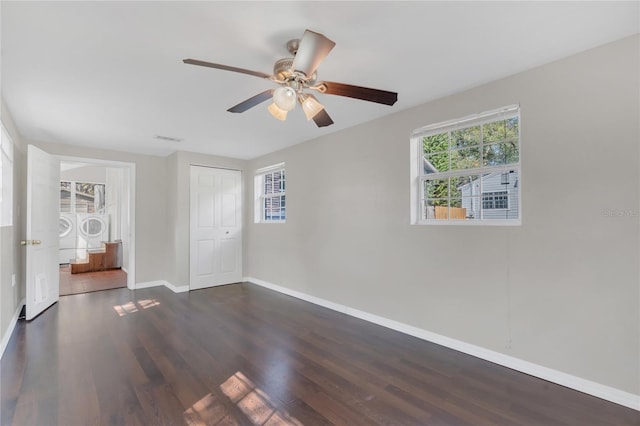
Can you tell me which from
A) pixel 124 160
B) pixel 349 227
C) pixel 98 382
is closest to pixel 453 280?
pixel 349 227

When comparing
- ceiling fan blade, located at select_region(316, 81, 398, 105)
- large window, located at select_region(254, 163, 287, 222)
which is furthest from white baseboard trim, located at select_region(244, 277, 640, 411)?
ceiling fan blade, located at select_region(316, 81, 398, 105)

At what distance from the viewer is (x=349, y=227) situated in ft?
12.1

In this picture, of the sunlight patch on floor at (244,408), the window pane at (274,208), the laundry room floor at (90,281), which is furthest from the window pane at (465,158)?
the laundry room floor at (90,281)

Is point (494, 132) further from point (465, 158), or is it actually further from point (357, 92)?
point (357, 92)

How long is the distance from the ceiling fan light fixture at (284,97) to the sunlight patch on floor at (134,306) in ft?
11.2

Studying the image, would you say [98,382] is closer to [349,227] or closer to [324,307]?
[324,307]

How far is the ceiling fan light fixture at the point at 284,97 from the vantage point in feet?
6.15

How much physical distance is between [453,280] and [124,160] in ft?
17.1

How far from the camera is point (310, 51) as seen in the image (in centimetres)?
158

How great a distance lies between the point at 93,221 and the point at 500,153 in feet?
32.6

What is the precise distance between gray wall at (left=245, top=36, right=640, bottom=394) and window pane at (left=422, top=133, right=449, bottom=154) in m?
0.18

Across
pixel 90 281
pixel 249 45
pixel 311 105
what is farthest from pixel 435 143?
pixel 90 281


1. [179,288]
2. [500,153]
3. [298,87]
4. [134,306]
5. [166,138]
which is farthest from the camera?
[179,288]

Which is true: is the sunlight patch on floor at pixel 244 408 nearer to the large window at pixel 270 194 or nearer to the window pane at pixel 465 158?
the window pane at pixel 465 158
